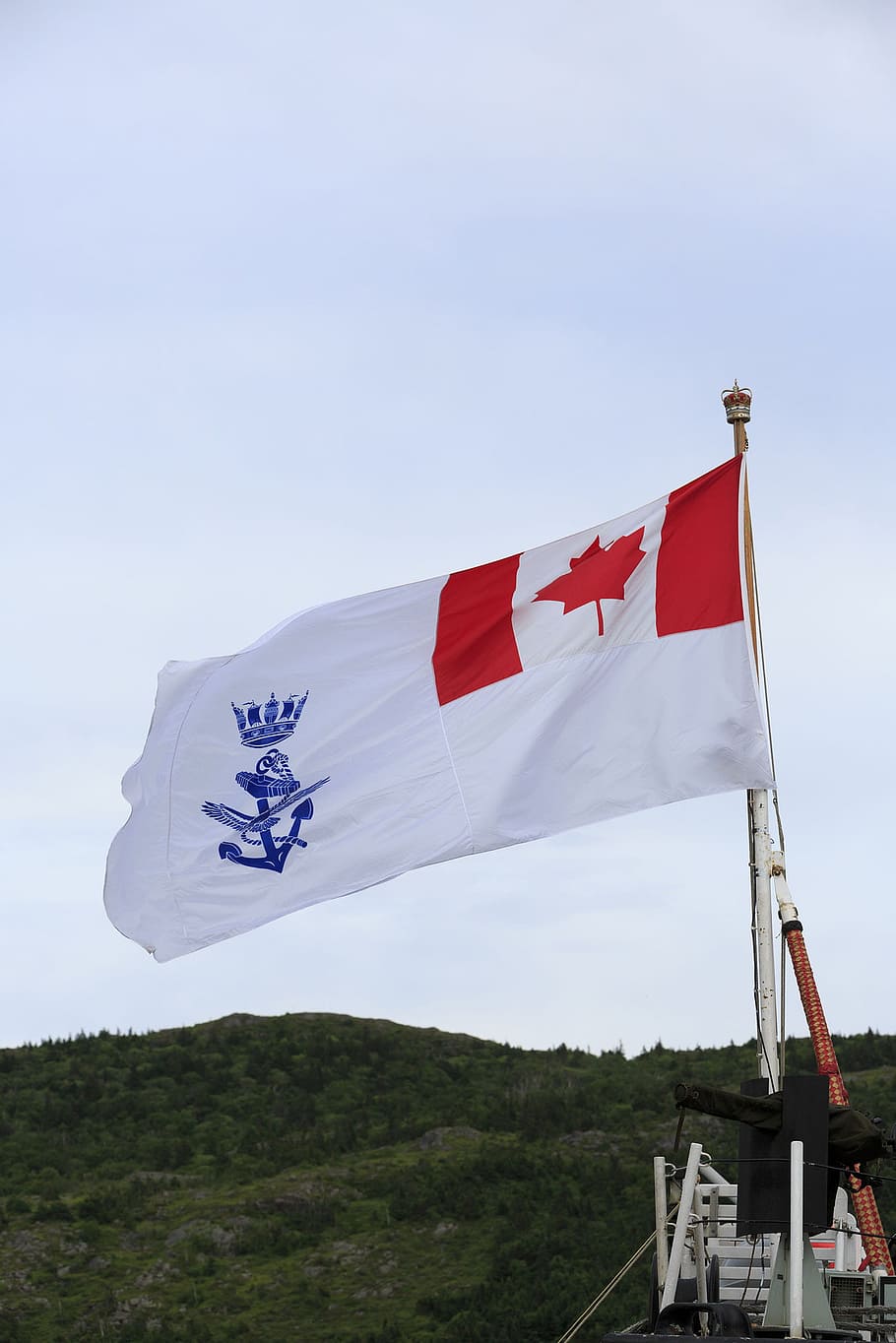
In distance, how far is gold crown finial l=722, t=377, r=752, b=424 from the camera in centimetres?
1361

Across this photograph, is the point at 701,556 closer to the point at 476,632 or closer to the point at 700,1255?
the point at 476,632

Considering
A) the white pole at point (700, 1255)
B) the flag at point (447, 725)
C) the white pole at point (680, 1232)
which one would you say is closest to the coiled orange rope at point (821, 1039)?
the flag at point (447, 725)

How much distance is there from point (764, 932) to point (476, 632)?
3.09 metres

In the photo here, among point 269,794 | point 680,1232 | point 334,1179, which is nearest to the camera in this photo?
point 680,1232

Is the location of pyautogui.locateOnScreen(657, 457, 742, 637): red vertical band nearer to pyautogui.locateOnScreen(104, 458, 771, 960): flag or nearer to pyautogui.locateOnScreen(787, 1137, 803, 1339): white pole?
pyautogui.locateOnScreen(104, 458, 771, 960): flag

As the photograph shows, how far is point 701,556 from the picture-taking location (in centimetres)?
1275

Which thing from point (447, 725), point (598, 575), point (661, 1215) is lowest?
point (661, 1215)

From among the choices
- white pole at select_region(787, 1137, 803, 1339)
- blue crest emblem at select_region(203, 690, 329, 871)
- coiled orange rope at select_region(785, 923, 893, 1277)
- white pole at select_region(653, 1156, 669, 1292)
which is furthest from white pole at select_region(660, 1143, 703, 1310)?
blue crest emblem at select_region(203, 690, 329, 871)

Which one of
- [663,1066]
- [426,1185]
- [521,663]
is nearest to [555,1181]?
[426,1185]

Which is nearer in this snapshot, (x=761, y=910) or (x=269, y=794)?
(x=269, y=794)

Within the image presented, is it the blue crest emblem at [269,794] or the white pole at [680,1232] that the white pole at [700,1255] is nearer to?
the white pole at [680,1232]

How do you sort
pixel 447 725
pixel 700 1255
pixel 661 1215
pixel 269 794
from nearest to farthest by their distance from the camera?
pixel 661 1215, pixel 700 1255, pixel 269 794, pixel 447 725

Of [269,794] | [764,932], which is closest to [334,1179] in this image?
[764,932]

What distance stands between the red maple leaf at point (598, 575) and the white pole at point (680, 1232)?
4590mm
